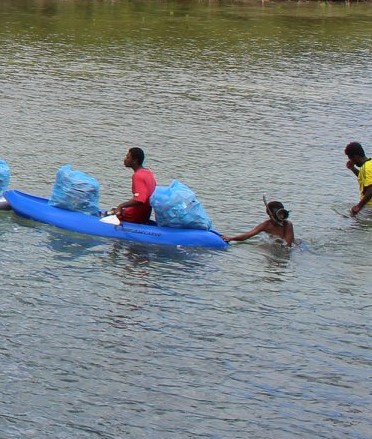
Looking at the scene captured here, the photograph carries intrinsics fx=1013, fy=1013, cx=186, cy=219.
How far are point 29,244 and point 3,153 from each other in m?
5.52

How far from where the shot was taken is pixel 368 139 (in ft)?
70.9

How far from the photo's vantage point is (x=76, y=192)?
14.1m

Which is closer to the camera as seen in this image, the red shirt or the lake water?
the lake water

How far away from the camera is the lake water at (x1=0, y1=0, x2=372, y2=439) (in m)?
9.30

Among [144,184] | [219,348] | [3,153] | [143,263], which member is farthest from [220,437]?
[3,153]

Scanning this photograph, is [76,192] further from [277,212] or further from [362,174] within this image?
[362,174]

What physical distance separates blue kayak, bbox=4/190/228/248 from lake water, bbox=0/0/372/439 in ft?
0.47

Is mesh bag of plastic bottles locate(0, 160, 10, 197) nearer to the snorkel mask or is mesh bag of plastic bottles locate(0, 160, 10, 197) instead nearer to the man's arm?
the snorkel mask

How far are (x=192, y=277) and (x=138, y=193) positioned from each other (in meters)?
1.63

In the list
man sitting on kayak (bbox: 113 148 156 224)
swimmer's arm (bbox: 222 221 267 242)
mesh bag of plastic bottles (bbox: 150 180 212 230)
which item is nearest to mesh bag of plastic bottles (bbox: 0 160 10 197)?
man sitting on kayak (bbox: 113 148 156 224)

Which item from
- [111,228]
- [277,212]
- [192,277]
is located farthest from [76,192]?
[277,212]

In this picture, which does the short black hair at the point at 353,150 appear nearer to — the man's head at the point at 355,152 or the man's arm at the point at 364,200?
the man's head at the point at 355,152

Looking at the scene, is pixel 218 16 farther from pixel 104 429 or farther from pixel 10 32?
pixel 104 429

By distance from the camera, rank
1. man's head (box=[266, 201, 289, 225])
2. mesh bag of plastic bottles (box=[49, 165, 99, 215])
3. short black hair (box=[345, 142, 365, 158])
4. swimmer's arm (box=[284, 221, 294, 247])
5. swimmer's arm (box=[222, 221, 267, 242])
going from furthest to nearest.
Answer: short black hair (box=[345, 142, 365, 158]), mesh bag of plastic bottles (box=[49, 165, 99, 215]), swimmer's arm (box=[284, 221, 294, 247]), swimmer's arm (box=[222, 221, 267, 242]), man's head (box=[266, 201, 289, 225])
